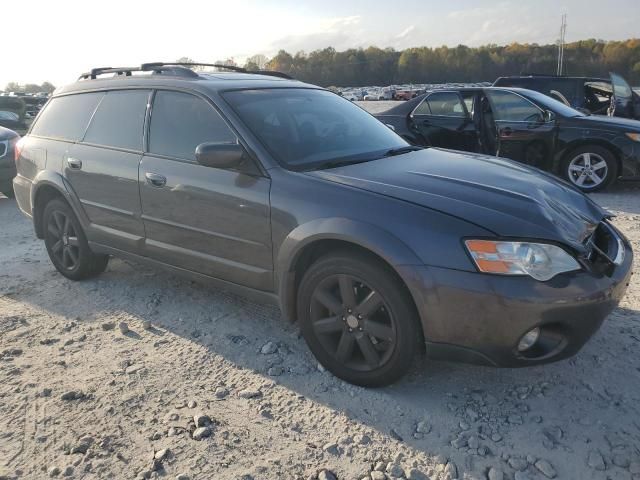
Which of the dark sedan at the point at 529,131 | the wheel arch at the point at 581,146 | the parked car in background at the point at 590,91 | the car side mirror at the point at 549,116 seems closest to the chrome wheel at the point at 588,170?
the dark sedan at the point at 529,131

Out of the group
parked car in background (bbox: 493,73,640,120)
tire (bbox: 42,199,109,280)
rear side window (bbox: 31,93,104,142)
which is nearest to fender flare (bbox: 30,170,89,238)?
tire (bbox: 42,199,109,280)

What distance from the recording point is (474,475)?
7.63ft

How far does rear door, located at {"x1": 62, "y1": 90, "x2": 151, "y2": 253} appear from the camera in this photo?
3.92 m

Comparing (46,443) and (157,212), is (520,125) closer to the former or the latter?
(157,212)

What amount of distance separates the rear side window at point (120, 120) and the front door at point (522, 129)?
551 centimetres

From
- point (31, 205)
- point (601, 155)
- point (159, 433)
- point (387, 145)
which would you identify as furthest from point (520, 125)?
point (159, 433)

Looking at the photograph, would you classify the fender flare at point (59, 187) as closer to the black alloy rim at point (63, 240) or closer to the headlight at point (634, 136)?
the black alloy rim at point (63, 240)

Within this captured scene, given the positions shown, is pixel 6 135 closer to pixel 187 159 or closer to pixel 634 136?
pixel 187 159

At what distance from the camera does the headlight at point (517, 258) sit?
8.14ft

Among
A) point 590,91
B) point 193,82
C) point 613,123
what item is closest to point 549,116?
point 613,123

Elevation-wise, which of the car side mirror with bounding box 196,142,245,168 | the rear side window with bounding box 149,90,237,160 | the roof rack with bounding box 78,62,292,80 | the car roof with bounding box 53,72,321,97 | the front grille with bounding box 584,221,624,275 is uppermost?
the roof rack with bounding box 78,62,292,80

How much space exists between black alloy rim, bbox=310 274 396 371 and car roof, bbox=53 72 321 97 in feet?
5.19

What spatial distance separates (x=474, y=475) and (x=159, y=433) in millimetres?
1450

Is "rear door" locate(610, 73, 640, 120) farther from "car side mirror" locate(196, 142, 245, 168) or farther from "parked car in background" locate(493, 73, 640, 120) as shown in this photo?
"car side mirror" locate(196, 142, 245, 168)
